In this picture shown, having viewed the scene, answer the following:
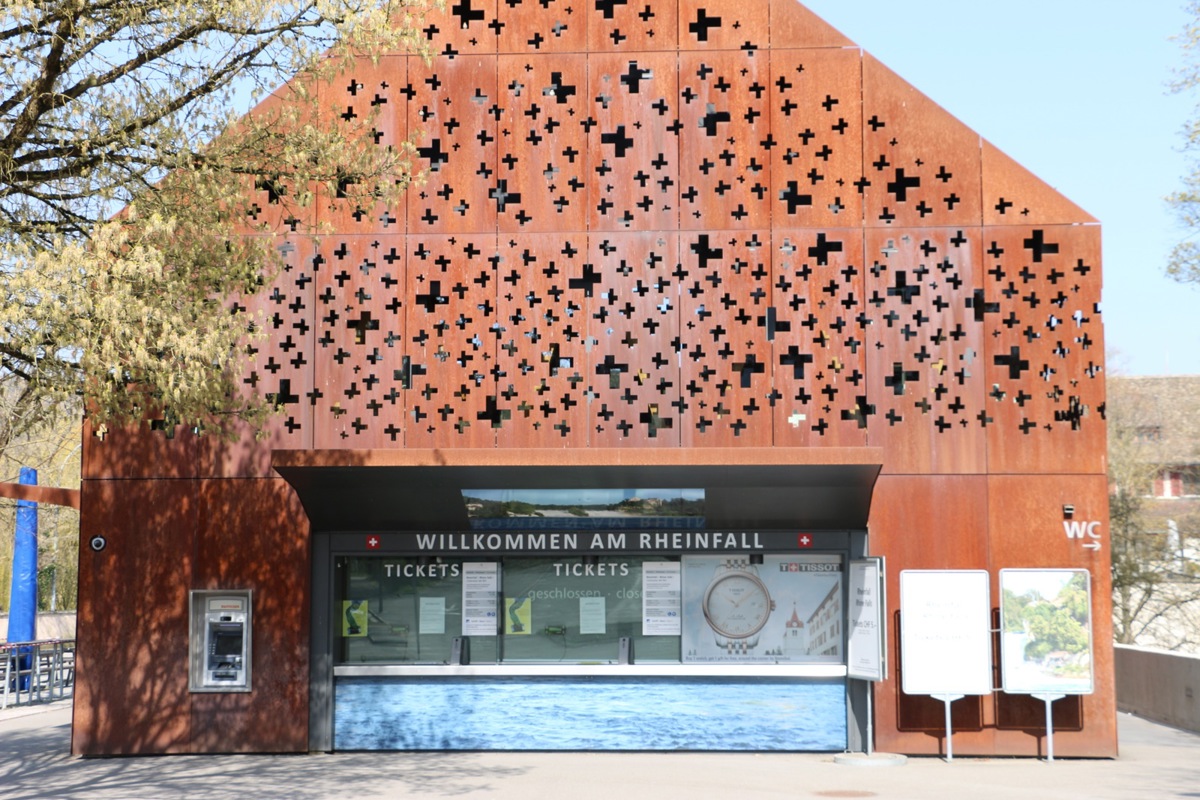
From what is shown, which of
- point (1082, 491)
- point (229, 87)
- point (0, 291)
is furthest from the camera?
point (1082, 491)

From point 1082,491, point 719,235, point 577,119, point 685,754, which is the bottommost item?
point 685,754

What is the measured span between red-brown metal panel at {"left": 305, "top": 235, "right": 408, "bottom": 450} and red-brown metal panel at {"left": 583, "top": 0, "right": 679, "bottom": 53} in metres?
3.25

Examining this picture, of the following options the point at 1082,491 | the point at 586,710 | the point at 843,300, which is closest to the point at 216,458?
the point at 586,710

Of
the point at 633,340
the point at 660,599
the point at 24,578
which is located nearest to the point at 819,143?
the point at 633,340

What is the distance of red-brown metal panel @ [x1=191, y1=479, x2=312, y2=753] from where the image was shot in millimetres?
16578

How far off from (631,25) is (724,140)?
1711 mm

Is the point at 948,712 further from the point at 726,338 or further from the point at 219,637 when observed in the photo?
the point at 219,637

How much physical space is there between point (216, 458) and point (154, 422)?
0.81 metres

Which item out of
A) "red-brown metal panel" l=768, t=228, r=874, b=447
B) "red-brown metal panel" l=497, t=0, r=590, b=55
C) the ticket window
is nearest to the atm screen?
the ticket window

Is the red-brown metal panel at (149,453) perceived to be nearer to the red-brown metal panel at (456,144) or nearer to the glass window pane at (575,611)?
the red-brown metal panel at (456,144)

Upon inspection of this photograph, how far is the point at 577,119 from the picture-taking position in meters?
17.0

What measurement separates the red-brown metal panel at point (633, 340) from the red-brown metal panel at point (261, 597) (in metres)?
3.64

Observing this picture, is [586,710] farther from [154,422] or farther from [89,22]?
[89,22]

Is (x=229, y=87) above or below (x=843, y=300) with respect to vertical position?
above
